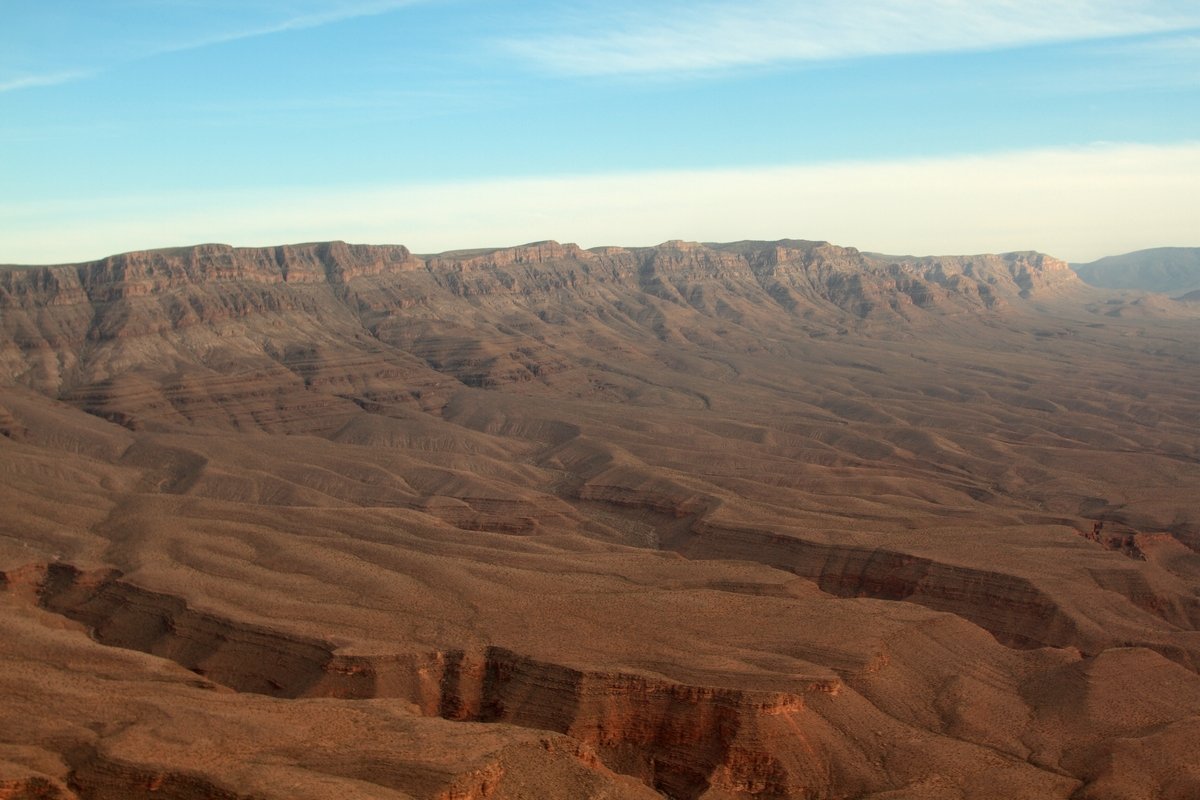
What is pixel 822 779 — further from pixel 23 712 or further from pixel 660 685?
pixel 23 712

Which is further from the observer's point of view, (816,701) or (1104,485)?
(1104,485)

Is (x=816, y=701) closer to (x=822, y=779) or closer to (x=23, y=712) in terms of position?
(x=822, y=779)

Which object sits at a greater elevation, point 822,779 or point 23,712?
point 23,712

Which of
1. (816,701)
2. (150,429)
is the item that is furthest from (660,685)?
(150,429)

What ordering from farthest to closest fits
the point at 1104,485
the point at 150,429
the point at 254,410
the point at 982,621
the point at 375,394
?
the point at 375,394 → the point at 254,410 → the point at 150,429 → the point at 1104,485 → the point at 982,621

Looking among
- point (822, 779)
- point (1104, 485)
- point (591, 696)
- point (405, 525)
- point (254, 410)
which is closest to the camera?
point (822, 779)

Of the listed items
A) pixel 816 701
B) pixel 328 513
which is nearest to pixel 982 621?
pixel 816 701
